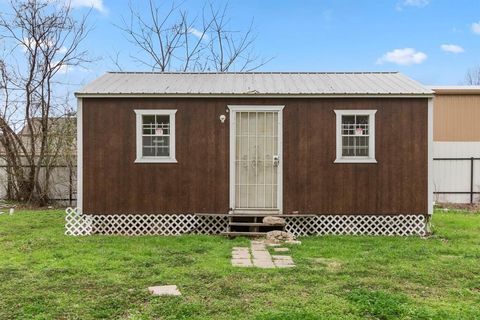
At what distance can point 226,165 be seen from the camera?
8.72m

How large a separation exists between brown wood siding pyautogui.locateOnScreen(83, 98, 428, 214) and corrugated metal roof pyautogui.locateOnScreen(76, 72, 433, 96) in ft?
0.67

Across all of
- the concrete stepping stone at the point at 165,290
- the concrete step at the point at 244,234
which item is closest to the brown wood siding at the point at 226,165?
the concrete step at the point at 244,234

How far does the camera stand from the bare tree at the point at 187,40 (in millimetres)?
20438

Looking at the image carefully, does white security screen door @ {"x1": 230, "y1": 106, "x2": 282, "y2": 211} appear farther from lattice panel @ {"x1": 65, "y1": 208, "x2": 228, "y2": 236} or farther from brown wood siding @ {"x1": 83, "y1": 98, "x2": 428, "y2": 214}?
lattice panel @ {"x1": 65, "y1": 208, "x2": 228, "y2": 236}

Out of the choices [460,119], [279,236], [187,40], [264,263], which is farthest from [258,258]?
[187,40]

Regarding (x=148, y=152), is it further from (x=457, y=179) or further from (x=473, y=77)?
(x=473, y=77)

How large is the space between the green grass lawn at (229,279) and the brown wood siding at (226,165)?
0.83 metres

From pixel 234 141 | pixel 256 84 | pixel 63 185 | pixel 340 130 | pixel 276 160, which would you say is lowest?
pixel 63 185

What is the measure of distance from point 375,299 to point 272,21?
54.9 ft

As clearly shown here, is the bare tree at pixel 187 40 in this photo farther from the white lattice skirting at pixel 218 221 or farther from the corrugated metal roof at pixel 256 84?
the white lattice skirting at pixel 218 221

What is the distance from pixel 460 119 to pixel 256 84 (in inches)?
333

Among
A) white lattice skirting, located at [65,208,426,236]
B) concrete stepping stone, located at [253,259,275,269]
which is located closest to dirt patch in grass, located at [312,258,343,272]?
concrete stepping stone, located at [253,259,275,269]

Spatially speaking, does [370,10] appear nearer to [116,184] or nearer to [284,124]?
[284,124]

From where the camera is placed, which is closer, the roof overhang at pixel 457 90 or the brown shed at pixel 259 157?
the brown shed at pixel 259 157
